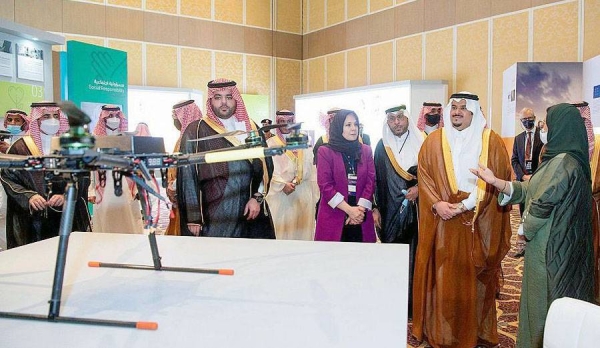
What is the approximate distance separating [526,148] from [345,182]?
12.2ft

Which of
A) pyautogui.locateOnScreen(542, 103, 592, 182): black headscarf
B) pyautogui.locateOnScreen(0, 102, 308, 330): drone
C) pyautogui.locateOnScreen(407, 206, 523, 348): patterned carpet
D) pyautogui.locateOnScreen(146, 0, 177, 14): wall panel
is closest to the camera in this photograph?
pyautogui.locateOnScreen(0, 102, 308, 330): drone

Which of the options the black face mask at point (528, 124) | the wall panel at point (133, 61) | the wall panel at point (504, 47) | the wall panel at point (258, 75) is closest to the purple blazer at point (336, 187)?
the black face mask at point (528, 124)

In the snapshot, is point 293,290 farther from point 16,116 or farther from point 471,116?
point 16,116

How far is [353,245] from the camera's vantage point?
197cm

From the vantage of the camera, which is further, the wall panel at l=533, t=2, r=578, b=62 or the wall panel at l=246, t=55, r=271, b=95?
the wall panel at l=246, t=55, r=271, b=95

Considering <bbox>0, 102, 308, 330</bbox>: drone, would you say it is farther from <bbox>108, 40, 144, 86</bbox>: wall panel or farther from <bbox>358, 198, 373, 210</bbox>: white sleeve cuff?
<bbox>108, 40, 144, 86</bbox>: wall panel

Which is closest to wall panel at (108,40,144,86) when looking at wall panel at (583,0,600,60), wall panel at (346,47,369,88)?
wall panel at (346,47,369,88)

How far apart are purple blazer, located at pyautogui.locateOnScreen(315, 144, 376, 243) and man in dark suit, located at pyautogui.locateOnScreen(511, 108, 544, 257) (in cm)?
332

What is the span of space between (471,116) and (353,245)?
1722 millimetres

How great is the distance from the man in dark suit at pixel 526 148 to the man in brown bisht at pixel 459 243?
338cm

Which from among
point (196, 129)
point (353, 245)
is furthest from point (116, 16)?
point (353, 245)

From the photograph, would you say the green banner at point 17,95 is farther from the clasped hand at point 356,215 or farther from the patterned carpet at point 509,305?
the patterned carpet at point 509,305

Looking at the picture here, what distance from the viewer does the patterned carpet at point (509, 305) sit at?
325 centimetres

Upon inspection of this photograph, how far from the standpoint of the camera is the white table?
1022mm
